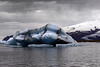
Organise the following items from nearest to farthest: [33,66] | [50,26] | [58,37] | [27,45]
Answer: [33,66], [58,37], [50,26], [27,45]

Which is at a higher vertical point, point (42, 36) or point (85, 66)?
point (42, 36)

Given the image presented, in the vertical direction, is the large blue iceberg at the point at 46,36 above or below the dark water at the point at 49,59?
above

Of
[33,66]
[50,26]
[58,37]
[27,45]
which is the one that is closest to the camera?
[33,66]

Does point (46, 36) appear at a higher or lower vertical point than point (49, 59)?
higher

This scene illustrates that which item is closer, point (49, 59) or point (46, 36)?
point (49, 59)

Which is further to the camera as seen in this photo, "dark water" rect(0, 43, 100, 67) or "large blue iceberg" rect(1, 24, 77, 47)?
"large blue iceberg" rect(1, 24, 77, 47)

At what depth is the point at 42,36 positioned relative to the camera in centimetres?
6306

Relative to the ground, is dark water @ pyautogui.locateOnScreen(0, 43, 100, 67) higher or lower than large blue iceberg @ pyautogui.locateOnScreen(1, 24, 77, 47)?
lower

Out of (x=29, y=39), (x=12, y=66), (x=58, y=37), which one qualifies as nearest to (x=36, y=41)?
(x=29, y=39)

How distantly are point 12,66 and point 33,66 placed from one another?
2.30 meters

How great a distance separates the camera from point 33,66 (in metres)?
25.2

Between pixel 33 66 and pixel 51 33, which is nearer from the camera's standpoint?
pixel 33 66

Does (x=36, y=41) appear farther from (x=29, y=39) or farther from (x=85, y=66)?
(x=85, y=66)

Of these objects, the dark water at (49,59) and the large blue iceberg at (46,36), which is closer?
the dark water at (49,59)
